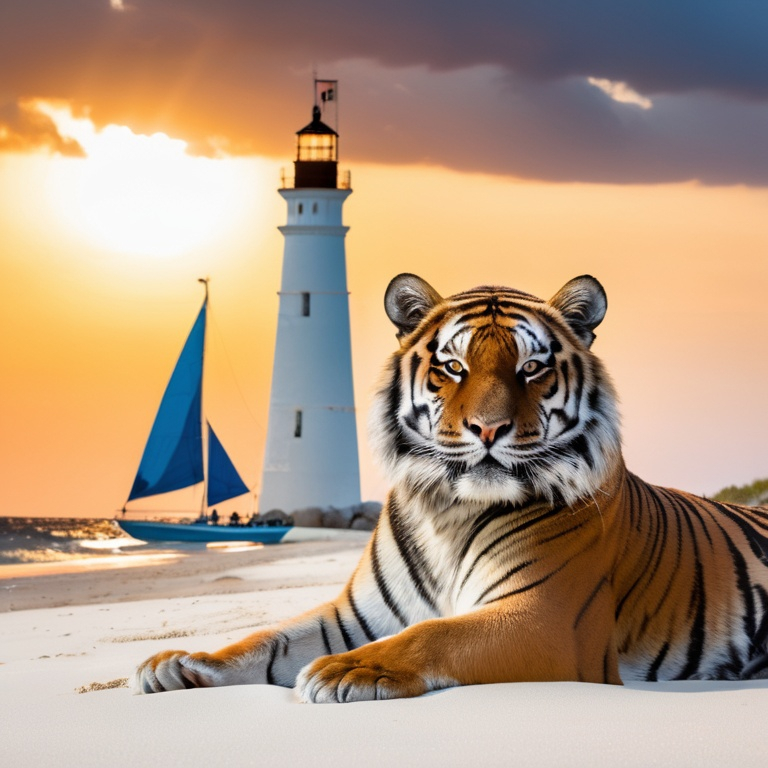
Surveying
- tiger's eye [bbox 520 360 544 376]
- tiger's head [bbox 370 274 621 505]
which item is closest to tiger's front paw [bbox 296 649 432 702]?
tiger's head [bbox 370 274 621 505]

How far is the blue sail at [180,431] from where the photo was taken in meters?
36.8

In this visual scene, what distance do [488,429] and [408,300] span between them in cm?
76

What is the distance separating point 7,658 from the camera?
23.4 feet

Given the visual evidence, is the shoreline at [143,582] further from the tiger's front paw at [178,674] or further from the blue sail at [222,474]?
the blue sail at [222,474]

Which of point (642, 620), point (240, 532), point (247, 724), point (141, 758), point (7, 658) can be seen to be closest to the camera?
point (141, 758)

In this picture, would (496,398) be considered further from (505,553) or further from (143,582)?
(143,582)

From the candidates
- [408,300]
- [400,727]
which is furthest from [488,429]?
[400,727]

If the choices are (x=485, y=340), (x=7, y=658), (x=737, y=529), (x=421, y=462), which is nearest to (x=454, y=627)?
(x=421, y=462)

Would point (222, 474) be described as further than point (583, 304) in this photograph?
Yes

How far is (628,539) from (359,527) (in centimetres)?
2896

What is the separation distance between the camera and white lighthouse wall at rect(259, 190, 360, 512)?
31453 millimetres

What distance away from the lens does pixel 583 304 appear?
4348 millimetres

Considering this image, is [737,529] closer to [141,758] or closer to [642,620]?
[642,620]

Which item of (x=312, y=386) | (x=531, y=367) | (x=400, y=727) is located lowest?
(x=400, y=727)
